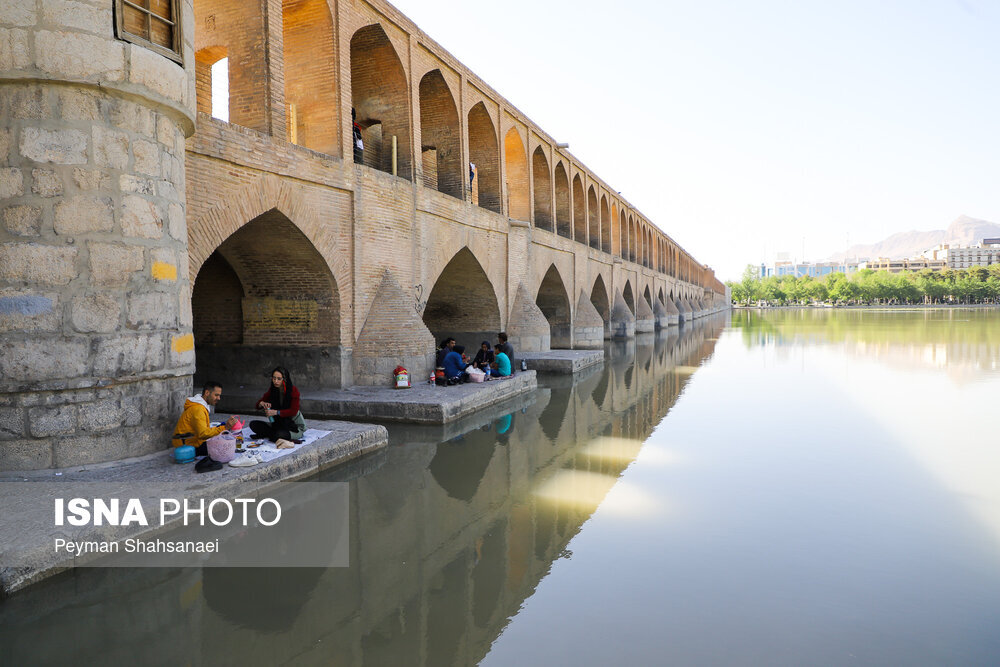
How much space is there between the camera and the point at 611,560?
128 inches

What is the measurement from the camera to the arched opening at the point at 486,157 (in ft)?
41.1

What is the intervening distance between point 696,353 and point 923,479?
11.8 meters

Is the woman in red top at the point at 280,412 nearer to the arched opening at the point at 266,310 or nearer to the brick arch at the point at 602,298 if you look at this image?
the arched opening at the point at 266,310

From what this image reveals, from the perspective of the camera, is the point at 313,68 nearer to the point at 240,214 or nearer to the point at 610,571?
the point at 240,214

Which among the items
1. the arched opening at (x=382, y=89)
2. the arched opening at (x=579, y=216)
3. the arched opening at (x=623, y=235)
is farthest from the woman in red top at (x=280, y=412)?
the arched opening at (x=623, y=235)

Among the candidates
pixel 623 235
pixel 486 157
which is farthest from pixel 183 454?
pixel 623 235

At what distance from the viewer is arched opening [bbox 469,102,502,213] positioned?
41.1 ft

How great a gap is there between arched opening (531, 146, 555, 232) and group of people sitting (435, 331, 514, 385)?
7.00 m

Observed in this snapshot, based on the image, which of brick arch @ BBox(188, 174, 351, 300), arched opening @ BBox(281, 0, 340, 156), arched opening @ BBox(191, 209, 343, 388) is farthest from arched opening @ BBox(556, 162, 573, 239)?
arched opening @ BBox(191, 209, 343, 388)

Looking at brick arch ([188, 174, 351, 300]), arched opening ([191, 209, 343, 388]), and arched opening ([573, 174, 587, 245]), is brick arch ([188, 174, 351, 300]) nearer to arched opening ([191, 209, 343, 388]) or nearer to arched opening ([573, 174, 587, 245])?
arched opening ([191, 209, 343, 388])

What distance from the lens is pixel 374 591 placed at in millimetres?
2898

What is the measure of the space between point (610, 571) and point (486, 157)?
10744 mm

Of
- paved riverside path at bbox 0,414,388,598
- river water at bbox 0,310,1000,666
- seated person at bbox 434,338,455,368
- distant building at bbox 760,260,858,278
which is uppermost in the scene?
distant building at bbox 760,260,858,278

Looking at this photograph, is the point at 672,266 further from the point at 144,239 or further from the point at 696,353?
the point at 144,239
